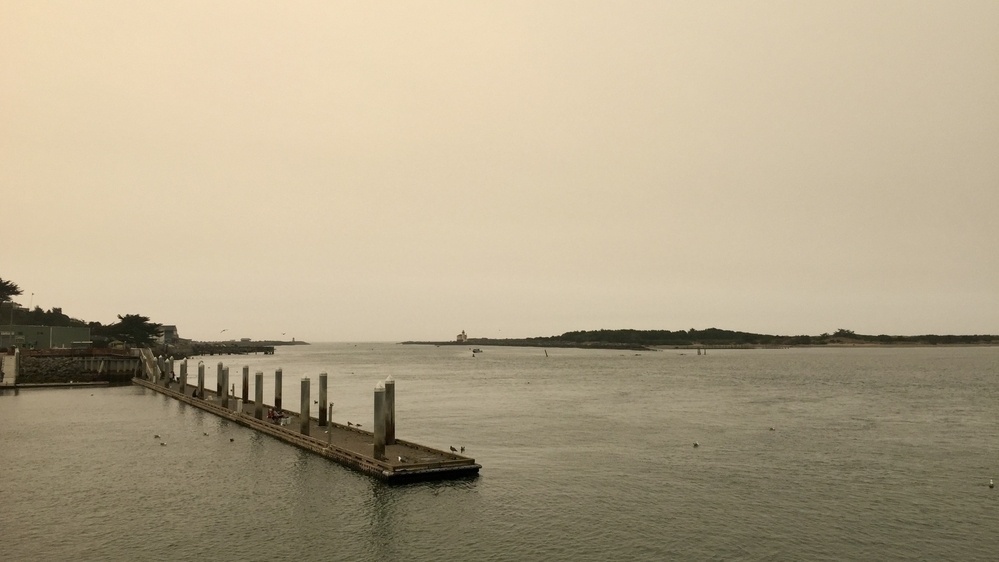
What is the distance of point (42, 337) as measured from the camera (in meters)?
120

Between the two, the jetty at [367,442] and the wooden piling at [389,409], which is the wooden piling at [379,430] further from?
the wooden piling at [389,409]

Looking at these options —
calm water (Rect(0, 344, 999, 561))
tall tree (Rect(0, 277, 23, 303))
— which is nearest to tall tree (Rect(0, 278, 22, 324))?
tall tree (Rect(0, 277, 23, 303))

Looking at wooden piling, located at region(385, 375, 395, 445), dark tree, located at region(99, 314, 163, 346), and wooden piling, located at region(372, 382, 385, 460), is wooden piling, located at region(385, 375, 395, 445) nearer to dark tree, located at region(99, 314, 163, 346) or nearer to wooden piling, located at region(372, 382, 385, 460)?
wooden piling, located at region(372, 382, 385, 460)

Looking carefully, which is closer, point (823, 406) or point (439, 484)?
point (439, 484)

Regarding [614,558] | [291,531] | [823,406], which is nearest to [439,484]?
[291,531]

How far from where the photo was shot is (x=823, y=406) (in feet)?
253

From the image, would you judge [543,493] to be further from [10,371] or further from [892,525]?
[10,371]

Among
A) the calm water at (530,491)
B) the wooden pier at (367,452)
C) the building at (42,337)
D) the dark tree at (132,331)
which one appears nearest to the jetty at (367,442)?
the wooden pier at (367,452)

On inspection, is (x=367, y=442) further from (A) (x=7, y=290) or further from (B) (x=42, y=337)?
(A) (x=7, y=290)

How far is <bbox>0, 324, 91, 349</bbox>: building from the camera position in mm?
113125

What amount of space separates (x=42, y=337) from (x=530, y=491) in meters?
120

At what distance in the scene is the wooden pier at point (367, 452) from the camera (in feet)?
117

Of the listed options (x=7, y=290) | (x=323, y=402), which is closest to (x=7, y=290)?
(x=7, y=290)

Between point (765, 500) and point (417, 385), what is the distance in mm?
80898
